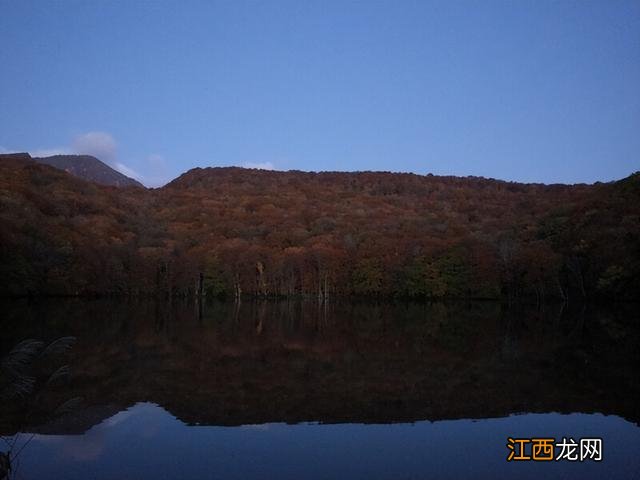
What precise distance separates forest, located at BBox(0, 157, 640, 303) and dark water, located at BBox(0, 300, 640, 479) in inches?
1731

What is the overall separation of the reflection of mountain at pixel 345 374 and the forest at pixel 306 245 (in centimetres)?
3890

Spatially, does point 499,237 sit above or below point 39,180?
below

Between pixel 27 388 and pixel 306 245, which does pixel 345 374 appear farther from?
pixel 306 245

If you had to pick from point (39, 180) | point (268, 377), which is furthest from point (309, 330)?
point (39, 180)

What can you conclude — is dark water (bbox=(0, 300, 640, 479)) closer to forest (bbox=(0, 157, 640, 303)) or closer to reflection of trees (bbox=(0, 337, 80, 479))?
reflection of trees (bbox=(0, 337, 80, 479))

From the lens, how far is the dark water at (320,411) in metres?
9.35

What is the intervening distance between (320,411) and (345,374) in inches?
175

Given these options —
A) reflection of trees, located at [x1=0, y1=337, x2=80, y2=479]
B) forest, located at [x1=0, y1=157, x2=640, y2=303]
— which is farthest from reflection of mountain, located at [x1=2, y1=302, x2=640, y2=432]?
forest, located at [x1=0, y1=157, x2=640, y2=303]

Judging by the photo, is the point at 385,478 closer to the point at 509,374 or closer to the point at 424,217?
the point at 509,374

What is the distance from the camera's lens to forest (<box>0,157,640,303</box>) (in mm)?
65125

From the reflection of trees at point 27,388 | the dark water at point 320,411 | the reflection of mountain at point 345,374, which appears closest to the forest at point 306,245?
the reflection of mountain at point 345,374

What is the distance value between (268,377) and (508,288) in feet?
207

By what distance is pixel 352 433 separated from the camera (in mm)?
11195

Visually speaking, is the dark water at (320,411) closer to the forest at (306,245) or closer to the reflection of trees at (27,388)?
the reflection of trees at (27,388)
